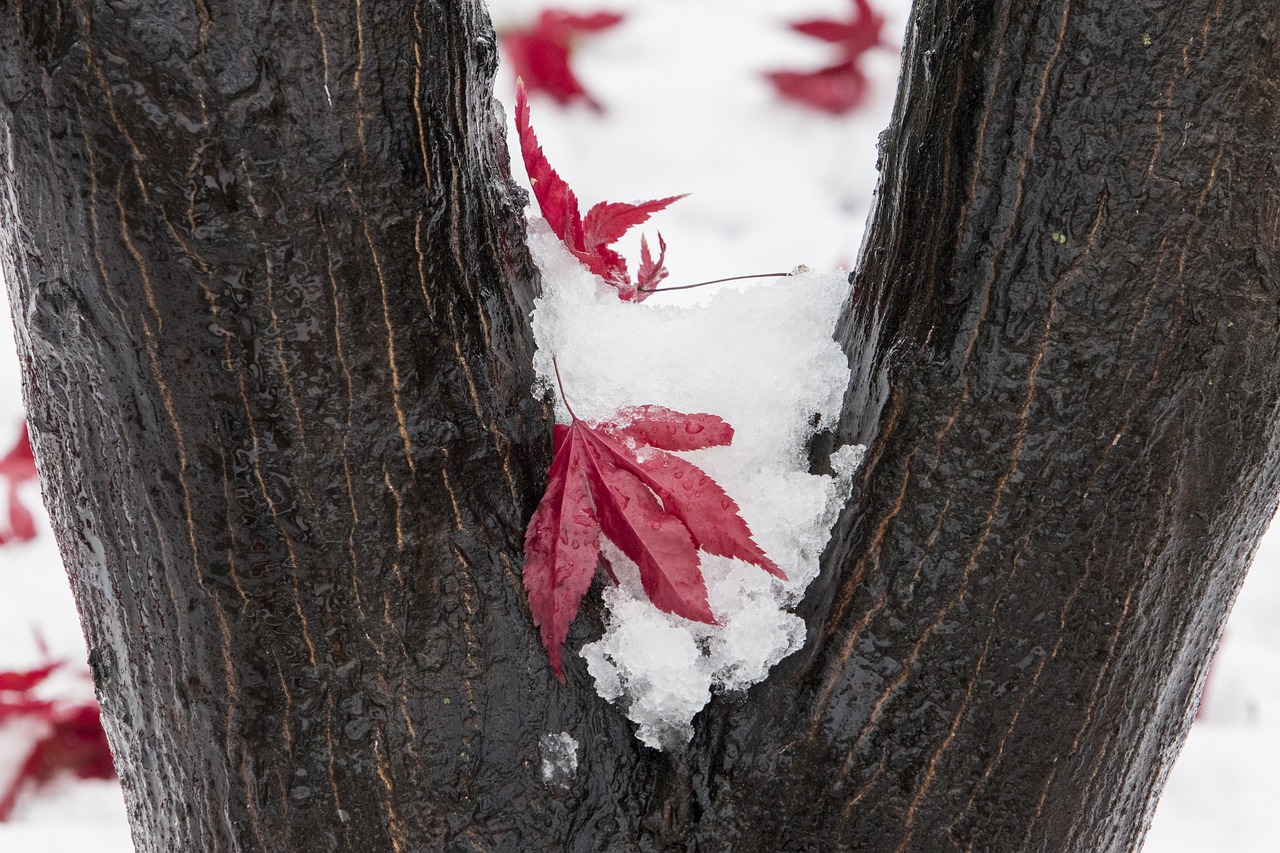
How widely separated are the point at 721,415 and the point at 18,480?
1.79 meters

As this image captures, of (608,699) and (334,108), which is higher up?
(334,108)

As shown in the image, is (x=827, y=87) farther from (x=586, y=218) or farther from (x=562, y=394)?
(x=562, y=394)

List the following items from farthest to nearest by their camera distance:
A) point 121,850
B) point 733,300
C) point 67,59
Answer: point 121,850 → point 733,300 → point 67,59

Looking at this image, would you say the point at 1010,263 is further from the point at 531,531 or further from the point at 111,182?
the point at 111,182

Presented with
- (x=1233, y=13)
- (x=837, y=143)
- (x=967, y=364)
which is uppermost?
(x=837, y=143)

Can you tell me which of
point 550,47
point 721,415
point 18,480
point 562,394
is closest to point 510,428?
point 562,394

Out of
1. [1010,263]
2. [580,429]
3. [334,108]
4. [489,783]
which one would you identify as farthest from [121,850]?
[1010,263]

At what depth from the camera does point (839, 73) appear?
7.47 ft

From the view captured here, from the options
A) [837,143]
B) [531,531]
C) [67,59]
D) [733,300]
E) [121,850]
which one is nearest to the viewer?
[67,59]

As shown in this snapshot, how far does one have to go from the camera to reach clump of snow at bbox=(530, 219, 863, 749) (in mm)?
781

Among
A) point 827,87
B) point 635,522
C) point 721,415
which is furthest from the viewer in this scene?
point 827,87

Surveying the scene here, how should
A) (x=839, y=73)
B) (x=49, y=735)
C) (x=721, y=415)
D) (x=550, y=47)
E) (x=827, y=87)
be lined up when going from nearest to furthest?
(x=721, y=415)
(x=550, y=47)
(x=49, y=735)
(x=839, y=73)
(x=827, y=87)

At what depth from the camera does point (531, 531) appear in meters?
0.76

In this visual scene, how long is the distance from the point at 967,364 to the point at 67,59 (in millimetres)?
599
